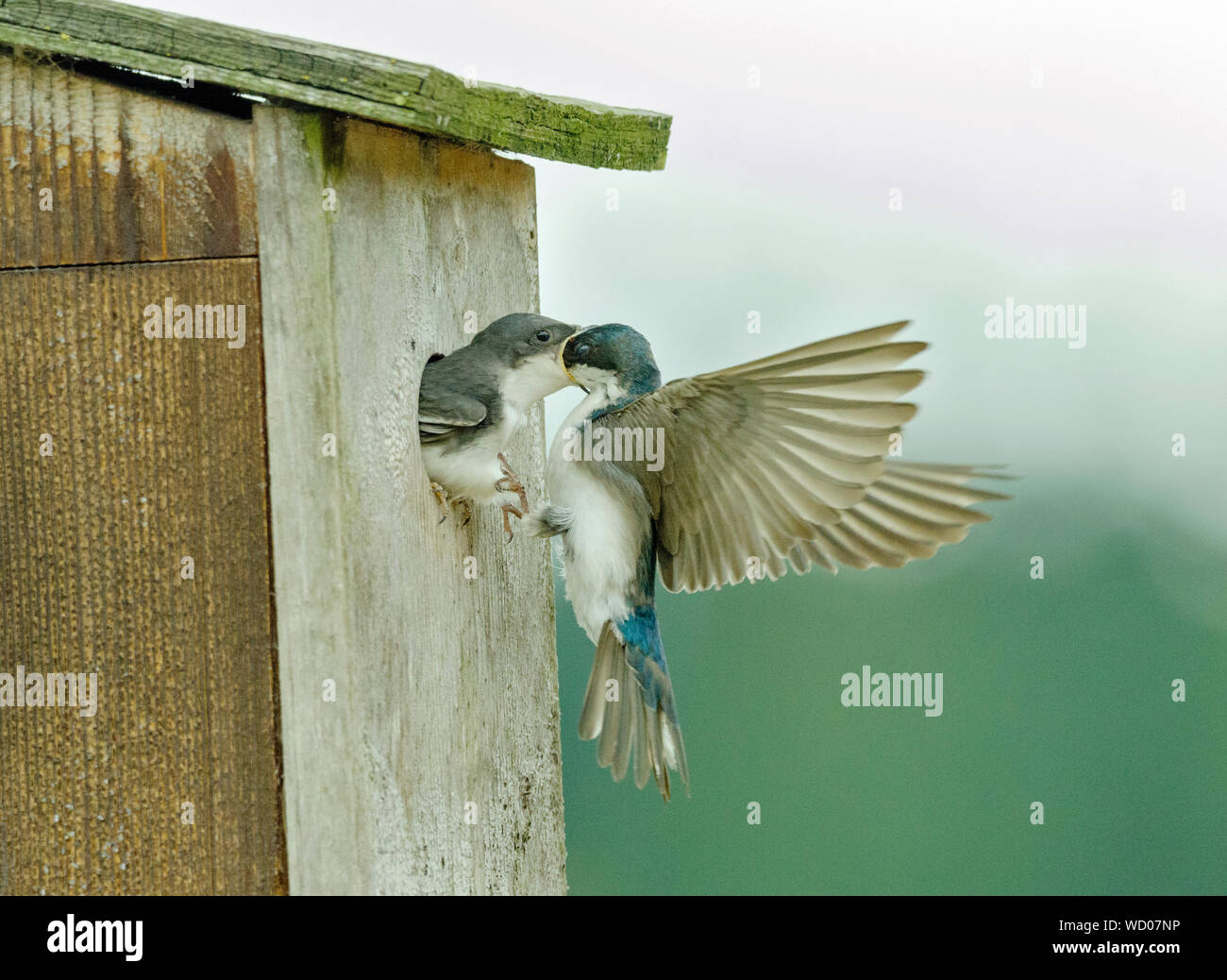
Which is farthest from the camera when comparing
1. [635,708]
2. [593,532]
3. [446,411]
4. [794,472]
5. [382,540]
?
[635,708]

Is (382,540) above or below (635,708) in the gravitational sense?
above

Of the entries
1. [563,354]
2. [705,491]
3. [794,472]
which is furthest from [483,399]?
[794,472]

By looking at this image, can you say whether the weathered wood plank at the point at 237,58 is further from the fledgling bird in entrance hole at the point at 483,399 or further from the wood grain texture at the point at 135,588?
the fledgling bird in entrance hole at the point at 483,399

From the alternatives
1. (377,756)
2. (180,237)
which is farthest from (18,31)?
(377,756)

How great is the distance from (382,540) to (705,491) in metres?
0.61

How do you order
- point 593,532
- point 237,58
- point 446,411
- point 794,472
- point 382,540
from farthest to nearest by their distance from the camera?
point 593,532 → point 446,411 → point 794,472 → point 382,540 → point 237,58

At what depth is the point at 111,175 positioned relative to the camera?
204cm

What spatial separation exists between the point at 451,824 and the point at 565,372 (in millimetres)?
817

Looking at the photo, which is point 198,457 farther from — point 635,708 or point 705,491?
point 635,708

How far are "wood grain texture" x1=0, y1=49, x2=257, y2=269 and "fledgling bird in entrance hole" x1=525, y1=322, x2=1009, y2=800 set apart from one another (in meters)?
0.73

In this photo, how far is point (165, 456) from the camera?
2.06m

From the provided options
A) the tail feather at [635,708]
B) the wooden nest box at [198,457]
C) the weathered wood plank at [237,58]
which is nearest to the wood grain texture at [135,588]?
the wooden nest box at [198,457]
